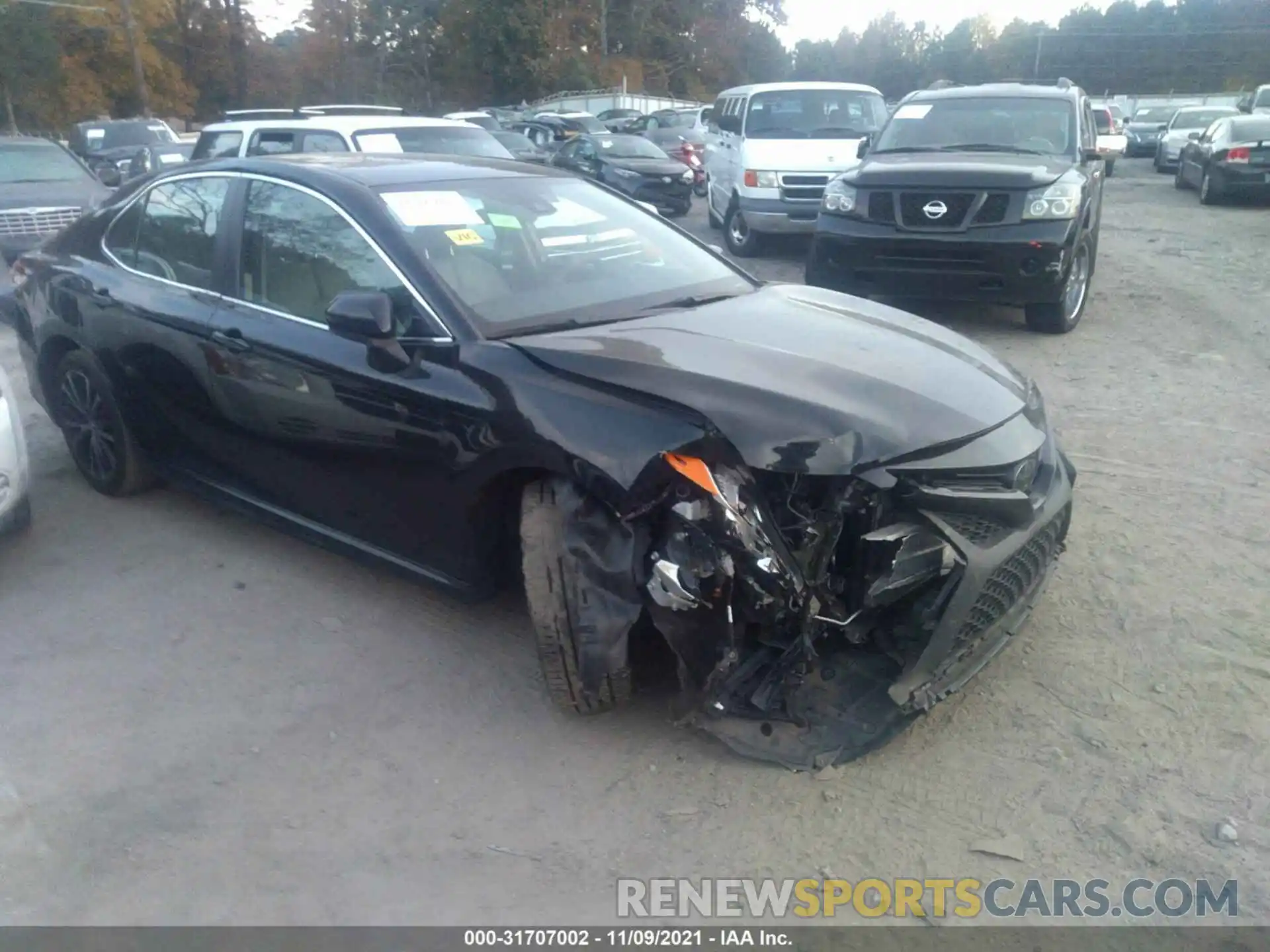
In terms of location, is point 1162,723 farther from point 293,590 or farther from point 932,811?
point 293,590

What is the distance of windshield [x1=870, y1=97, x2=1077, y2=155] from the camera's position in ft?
28.9

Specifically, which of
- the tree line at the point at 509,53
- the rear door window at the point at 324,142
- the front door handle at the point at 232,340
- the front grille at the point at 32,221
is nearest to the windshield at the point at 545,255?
the front door handle at the point at 232,340

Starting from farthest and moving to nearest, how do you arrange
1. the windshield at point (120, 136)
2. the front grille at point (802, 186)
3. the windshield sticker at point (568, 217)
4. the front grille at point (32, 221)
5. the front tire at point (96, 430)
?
1. the windshield at point (120, 136)
2. the front grille at point (802, 186)
3. the front grille at point (32, 221)
4. the front tire at point (96, 430)
5. the windshield sticker at point (568, 217)

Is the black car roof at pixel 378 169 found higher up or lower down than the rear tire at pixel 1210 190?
higher up

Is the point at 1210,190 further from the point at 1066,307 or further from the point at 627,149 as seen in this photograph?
the point at 1066,307

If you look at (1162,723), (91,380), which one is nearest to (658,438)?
(1162,723)

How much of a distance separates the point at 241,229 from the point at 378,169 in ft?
2.05

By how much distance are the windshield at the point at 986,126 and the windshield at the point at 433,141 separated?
3.42 m

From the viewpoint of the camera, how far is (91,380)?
514cm

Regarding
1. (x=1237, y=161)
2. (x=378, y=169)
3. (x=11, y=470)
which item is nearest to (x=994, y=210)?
(x=378, y=169)

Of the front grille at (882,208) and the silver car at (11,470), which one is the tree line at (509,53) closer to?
the front grille at (882,208)

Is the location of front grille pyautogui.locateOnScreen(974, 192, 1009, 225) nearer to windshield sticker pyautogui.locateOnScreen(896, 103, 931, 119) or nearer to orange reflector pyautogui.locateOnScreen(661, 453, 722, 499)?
windshield sticker pyautogui.locateOnScreen(896, 103, 931, 119)

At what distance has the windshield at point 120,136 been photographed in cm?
2361

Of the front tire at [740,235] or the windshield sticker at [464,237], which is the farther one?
the front tire at [740,235]
